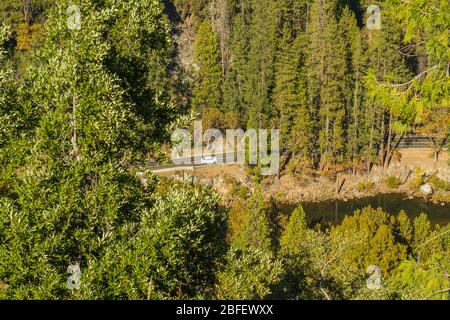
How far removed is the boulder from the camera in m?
60.7

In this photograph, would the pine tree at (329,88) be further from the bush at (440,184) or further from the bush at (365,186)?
the bush at (440,184)

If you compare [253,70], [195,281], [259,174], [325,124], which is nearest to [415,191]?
[325,124]

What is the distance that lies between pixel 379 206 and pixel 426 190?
815 cm

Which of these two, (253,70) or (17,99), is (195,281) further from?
(253,70)

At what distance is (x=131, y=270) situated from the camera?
36.6 ft

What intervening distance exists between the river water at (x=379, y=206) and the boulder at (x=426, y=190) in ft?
6.37

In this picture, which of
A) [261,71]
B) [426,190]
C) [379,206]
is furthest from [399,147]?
[261,71]

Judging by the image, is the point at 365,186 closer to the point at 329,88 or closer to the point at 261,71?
the point at 329,88

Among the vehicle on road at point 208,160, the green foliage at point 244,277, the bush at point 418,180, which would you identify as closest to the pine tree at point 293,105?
the vehicle on road at point 208,160

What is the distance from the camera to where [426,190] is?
61000 millimetres

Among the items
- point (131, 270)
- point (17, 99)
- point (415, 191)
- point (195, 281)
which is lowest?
point (415, 191)

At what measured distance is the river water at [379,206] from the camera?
53.1 m
